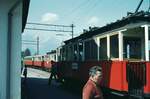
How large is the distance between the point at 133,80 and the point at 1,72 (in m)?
4.42

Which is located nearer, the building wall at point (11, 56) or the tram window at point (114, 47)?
the building wall at point (11, 56)

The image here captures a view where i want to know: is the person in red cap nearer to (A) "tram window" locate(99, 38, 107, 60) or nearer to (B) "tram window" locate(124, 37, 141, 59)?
(B) "tram window" locate(124, 37, 141, 59)

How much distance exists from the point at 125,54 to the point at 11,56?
482cm

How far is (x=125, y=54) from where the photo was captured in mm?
14484

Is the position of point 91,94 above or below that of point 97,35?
below

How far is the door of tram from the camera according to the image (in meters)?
12.9

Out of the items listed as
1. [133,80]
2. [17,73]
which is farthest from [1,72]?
[133,80]

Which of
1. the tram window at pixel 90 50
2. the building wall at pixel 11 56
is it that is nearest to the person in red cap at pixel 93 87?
the building wall at pixel 11 56

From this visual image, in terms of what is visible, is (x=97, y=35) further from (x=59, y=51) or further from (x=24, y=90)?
(x=59, y=51)

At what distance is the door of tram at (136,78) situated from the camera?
1288cm

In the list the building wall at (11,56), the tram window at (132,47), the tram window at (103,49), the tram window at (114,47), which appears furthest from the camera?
the tram window at (103,49)

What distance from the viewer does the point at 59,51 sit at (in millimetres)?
26766

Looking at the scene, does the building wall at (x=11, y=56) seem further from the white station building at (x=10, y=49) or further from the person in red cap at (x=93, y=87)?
the person in red cap at (x=93, y=87)

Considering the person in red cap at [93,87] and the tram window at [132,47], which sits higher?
the tram window at [132,47]
